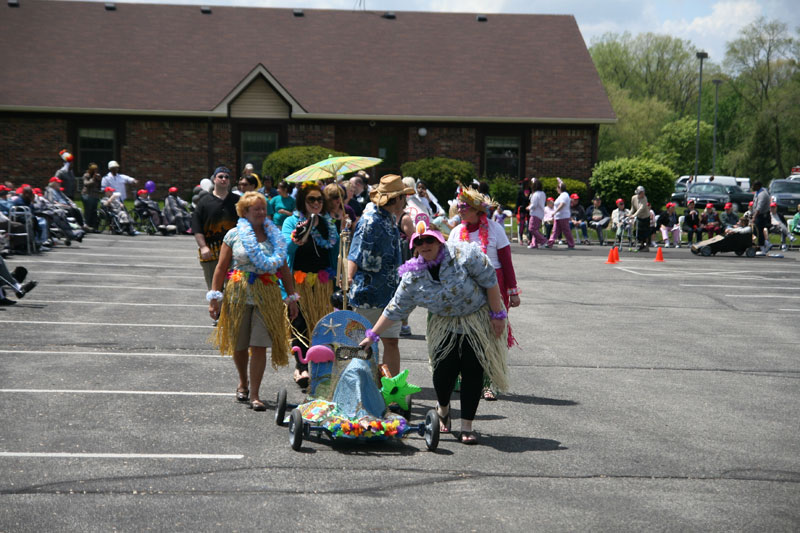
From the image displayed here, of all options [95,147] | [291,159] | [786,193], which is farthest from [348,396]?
[786,193]

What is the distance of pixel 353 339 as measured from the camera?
24.5 ft

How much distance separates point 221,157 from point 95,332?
25164mm

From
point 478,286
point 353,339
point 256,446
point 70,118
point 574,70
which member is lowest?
point 256,446

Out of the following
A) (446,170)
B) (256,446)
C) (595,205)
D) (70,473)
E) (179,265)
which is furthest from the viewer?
(446,170)

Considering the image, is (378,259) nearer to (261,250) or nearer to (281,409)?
(261,250)

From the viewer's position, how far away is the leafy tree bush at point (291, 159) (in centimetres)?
3183

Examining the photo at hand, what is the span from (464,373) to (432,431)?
59cm

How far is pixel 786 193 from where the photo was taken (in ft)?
140

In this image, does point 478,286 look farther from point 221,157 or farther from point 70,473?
point 221,157

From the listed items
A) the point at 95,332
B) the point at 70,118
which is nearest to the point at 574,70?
the point at 70,118

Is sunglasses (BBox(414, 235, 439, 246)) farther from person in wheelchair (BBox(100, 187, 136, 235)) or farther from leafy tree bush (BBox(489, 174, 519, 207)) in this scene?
leafy tree bush (BBox(489, 174, 519, 207))

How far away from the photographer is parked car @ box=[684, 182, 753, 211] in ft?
143

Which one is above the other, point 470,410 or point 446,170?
point 446,170

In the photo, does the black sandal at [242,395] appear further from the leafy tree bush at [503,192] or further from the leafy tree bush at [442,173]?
the leafy tree bush at [503,192]
